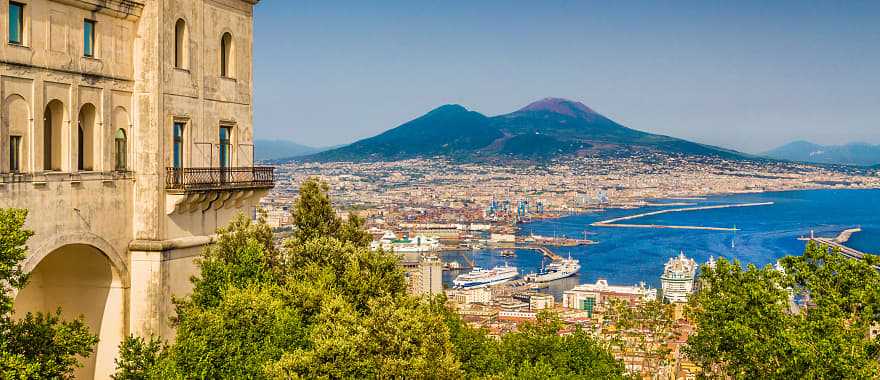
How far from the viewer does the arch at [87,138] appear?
38.8 feet

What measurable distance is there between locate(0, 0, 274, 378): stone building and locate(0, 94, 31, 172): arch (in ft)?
0.05

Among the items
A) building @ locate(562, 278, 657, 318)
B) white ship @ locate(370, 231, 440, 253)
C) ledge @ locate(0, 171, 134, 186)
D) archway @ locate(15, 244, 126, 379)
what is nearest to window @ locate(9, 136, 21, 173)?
ledge @ locate(0, 171, 134, 186)

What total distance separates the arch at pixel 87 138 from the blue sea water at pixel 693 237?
6737cm

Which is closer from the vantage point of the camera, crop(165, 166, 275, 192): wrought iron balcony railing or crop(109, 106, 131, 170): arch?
crop(109, 106, 131, 170): arch

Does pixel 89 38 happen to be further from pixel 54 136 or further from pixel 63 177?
pixel 63 177

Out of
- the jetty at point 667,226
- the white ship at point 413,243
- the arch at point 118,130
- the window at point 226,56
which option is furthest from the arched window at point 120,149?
the jetty at point 667,226

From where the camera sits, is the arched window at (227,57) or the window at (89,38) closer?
the window at (89,38)

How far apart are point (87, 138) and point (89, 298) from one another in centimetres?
217

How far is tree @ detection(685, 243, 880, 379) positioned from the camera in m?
11.4

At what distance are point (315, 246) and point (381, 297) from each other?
2157 millimetres

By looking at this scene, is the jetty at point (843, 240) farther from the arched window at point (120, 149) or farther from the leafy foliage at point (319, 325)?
the arched window at point (120, 149)

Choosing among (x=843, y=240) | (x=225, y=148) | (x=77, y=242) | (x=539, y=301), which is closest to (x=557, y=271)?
(x=539, y=301)

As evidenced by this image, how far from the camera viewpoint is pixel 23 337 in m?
9.29

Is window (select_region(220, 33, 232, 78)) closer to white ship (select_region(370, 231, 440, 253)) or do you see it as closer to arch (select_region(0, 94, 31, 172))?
arch (select_region(0, 94, 31, 172))
